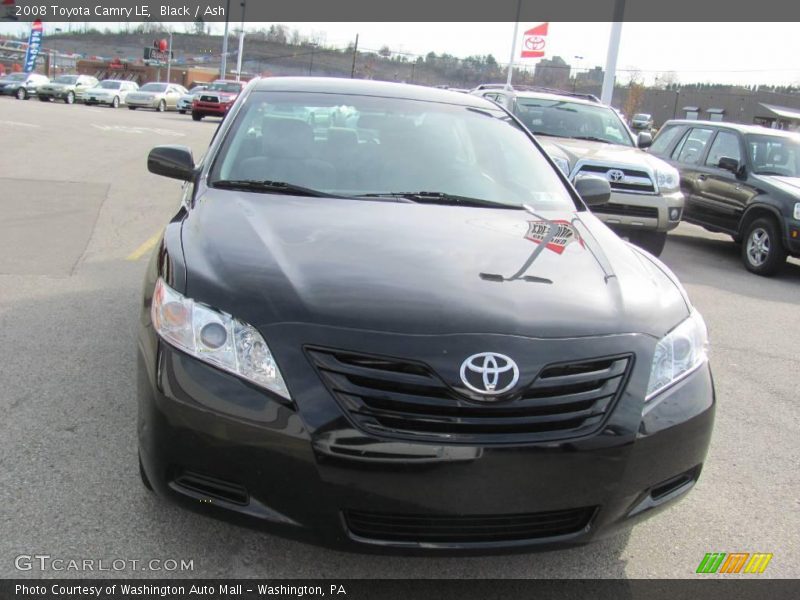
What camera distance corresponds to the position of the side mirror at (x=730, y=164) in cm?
993

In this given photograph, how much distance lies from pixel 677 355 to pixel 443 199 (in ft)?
4.72

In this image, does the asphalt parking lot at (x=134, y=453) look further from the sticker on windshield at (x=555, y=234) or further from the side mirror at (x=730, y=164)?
the side mirror at (x=730, y=164)

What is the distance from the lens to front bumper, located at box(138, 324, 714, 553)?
219cm

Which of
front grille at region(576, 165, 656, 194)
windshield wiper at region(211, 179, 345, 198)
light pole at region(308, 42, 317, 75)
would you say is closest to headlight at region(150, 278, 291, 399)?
windshield wiper at region(211, 179, 345, 198)

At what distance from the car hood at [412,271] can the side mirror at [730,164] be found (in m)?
7.45

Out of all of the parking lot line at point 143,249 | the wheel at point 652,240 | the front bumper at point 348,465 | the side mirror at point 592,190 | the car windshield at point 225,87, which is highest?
the car windshield at point 225,87

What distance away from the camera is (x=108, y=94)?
130 feet

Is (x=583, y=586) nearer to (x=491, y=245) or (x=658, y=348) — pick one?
(x=658, y=348)

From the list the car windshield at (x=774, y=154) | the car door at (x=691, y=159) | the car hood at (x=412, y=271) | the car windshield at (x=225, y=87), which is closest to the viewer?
the car hood at (x=412, y=271)

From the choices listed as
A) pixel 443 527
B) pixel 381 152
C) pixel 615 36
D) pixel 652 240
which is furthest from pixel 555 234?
pixel 615 36

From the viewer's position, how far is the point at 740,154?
10055 millimetres

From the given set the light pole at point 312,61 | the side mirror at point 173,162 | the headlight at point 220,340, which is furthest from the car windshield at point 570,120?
the light pole at point 312,61

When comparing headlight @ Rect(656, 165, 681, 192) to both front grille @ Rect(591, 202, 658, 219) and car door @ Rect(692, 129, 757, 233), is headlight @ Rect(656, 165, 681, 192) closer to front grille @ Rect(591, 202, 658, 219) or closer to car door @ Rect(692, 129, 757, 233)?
front grille @ Rect(591, 202, 658, 219)

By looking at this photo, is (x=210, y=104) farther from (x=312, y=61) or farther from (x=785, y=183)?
(x=312, y=61)
